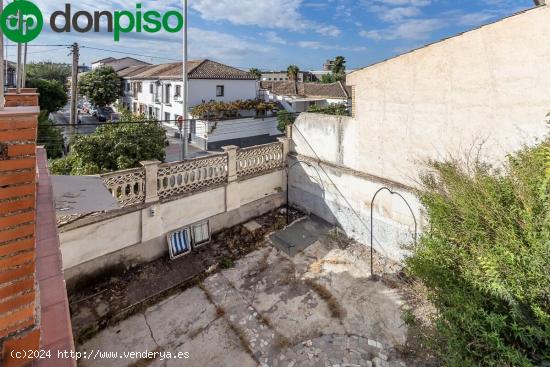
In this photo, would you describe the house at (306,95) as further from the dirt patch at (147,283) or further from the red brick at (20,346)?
the red brick at (20,346)

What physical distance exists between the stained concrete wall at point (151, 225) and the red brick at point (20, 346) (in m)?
7.05

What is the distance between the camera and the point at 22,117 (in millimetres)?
2092

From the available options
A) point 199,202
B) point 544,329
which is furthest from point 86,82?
point 544,329

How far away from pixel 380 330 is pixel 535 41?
25.3ft

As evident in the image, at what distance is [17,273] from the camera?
2139mm

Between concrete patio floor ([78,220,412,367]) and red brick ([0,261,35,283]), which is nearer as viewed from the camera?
red brick ([0,261,35,283])

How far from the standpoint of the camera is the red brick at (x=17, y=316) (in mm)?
2107

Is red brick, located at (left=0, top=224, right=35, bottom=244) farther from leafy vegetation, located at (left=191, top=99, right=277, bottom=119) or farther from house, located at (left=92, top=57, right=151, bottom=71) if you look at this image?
house, located at (left=92, top=57, right=151, bottom=71)

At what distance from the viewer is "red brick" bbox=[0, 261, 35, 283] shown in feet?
6.88

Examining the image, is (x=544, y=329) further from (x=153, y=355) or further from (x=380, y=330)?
(x=153, y=355)

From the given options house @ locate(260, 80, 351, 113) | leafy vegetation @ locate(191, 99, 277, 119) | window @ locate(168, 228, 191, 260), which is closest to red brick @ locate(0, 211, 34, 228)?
window @ locate(168, 228, 191, 260)

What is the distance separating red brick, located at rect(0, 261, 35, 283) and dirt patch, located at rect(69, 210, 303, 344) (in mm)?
6877

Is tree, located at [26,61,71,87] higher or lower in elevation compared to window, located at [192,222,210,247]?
higher

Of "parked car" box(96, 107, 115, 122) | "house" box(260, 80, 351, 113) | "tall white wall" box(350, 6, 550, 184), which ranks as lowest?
"tall white wall" box(350, 6, 550, 184)
